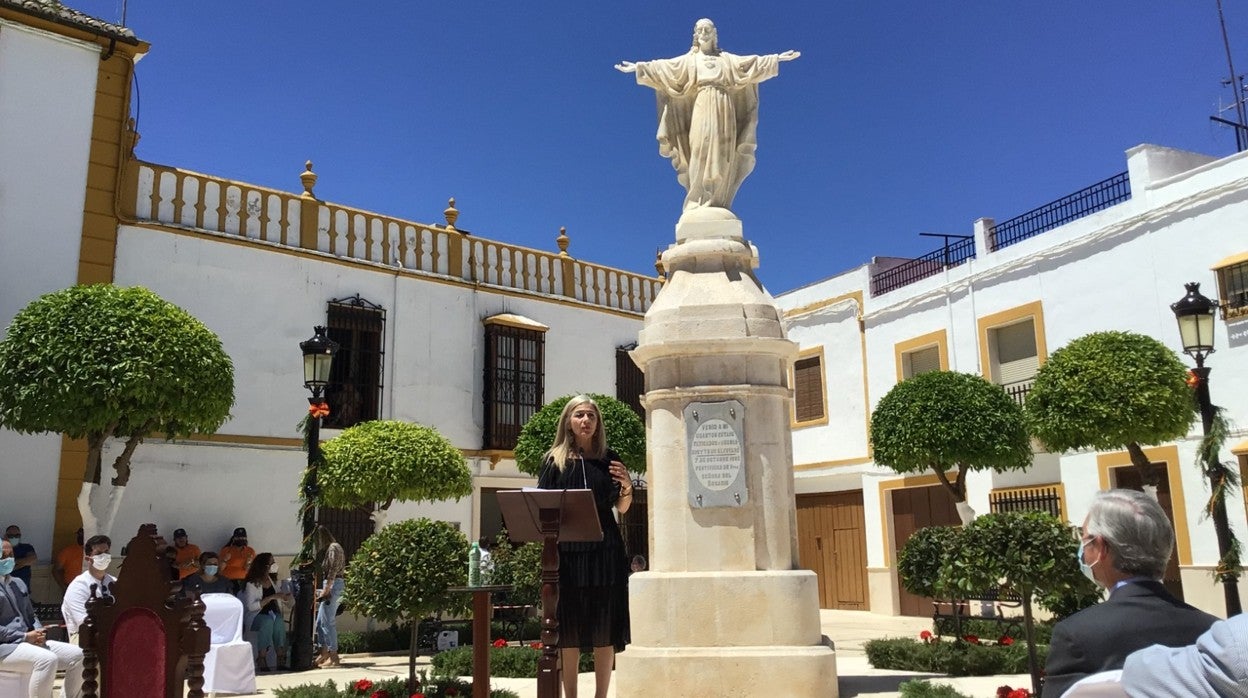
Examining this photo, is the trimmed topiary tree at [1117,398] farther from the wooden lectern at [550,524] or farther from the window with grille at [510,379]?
the wooden lectern at [550,524]

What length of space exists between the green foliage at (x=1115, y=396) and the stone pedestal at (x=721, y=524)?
291 inches

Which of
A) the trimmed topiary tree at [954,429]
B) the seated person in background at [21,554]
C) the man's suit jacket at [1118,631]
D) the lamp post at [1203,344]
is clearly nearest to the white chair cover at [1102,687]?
the man's suit jacket at [1118,631]

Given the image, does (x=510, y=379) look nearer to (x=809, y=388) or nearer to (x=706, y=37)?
(x=809, y=388)

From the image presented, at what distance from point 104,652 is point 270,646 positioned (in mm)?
8486

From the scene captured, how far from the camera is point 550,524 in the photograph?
16.1ft

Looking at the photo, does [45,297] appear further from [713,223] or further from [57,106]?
[713,223]

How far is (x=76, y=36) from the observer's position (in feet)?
49.6

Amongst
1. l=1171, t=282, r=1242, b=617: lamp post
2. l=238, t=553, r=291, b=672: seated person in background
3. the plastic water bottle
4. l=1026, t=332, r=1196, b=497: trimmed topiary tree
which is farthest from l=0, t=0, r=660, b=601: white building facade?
l=1171, t=282, r=1242, b=617: lamp post

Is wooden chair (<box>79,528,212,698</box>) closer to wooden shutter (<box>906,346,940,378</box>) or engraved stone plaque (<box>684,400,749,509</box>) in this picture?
engraved stone plaque (<box>684,400,749,509</box>)

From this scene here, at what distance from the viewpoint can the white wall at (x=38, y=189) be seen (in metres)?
13.8

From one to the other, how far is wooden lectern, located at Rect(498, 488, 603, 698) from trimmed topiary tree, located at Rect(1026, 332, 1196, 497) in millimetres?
10031

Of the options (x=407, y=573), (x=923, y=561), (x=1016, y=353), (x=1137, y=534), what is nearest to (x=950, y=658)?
(x=923, y=561)

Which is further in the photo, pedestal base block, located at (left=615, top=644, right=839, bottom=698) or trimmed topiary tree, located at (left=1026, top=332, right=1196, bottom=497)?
trimmed topiary tree, located at (left=1026, top=332, right=1196, bottom=497)

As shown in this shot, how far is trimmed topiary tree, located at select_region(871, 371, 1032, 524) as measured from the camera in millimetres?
15164
